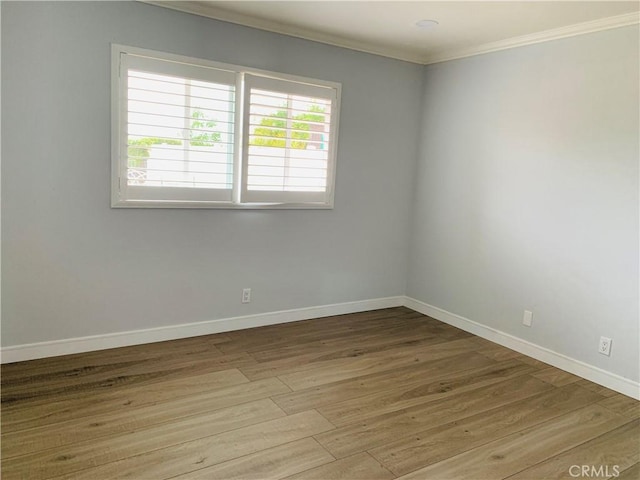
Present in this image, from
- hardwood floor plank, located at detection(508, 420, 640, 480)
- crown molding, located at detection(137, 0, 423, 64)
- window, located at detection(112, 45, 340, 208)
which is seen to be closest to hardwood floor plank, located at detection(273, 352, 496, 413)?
hardwood floor plank, located at detection(508, 420, 640, 480)

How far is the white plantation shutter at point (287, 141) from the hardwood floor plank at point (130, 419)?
154 centimetres

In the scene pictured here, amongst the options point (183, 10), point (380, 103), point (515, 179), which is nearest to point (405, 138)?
point (380, 103)

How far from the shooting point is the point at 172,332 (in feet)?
12.1

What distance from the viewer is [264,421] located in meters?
2.63

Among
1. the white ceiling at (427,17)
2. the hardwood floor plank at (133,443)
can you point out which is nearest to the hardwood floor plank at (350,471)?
the hardwood floor plank at (133,443)

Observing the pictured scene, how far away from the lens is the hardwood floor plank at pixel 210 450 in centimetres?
213

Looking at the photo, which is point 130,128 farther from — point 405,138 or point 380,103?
point 405,138

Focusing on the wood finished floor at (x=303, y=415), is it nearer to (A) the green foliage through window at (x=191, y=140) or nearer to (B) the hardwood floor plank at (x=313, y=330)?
(B) the hardwood floor plank at (x=313, y=330)

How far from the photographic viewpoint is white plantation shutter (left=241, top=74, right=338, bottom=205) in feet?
12.4

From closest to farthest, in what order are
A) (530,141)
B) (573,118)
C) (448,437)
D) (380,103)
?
(448,437) → (573,118) → (530,141) → (380,103)

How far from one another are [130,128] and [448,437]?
110 inches

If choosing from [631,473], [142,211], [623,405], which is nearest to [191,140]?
[142,211]

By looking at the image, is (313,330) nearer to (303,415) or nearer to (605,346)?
(303,415)

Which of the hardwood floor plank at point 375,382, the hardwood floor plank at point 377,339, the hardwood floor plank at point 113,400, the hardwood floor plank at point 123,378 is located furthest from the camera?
the hardwood floor plank at point 377,339
